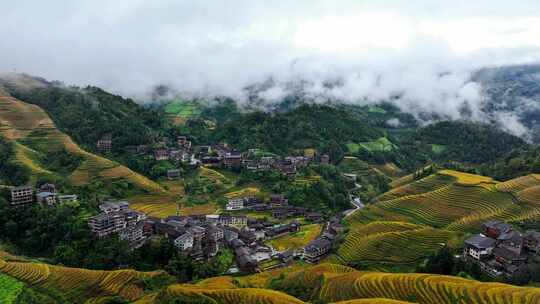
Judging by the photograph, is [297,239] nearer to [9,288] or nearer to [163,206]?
[163,206]

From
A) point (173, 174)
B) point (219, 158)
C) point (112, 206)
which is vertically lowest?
point (173, 174)

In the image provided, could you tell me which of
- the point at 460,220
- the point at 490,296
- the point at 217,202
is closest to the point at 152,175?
the point at 217,202

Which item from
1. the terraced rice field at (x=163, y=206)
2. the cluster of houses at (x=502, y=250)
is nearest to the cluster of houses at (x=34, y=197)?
the terraced rice field at (x=163, y=206)

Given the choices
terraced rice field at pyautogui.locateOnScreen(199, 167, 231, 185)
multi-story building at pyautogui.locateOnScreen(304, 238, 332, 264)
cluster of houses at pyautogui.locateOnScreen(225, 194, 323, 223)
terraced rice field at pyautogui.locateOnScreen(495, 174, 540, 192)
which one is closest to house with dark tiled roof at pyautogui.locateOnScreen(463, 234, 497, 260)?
multi-story building at pyautogui.locateOnScreen(304, 238, 332, 264)

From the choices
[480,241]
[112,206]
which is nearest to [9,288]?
[112,206]

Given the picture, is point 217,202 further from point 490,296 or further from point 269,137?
point 490,296

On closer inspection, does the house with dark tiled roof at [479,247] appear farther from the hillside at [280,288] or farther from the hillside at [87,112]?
the hillside at [87,112]

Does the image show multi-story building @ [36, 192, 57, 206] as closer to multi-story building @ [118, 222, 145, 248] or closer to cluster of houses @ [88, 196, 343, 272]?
cluster of houses @ [88, 196, 343, 272]
